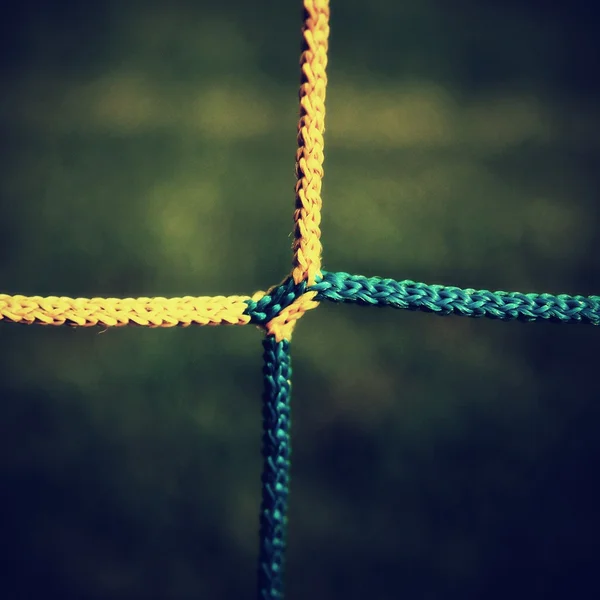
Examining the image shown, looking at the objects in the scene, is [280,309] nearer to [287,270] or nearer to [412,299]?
[412,299]

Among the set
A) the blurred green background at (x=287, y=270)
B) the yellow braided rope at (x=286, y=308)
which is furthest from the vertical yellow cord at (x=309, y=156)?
the blurred green background at (x=287, y=270)

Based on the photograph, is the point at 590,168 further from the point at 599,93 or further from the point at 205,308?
the point at 205,308

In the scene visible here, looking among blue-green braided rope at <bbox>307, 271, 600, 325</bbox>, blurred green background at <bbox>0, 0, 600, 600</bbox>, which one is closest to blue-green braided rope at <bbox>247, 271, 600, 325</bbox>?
blue-green braided rope at <bbox>307, 271, 600, 325</bbox>

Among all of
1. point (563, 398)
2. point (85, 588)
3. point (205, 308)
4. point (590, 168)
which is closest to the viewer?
point (205, 308)

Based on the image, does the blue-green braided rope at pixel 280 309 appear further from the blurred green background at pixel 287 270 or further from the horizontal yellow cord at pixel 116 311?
the blurred green background at pixel 287 270

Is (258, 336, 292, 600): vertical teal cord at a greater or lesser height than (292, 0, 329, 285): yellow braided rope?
lesser

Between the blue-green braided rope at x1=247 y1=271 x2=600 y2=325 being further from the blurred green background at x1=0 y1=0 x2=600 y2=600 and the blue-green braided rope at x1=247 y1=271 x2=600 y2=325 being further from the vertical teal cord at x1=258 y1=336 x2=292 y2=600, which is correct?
the blurred green background at x1=0 y1=0 x2=600 y2=600

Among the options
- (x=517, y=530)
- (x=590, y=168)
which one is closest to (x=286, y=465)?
(x=517, y=530)
